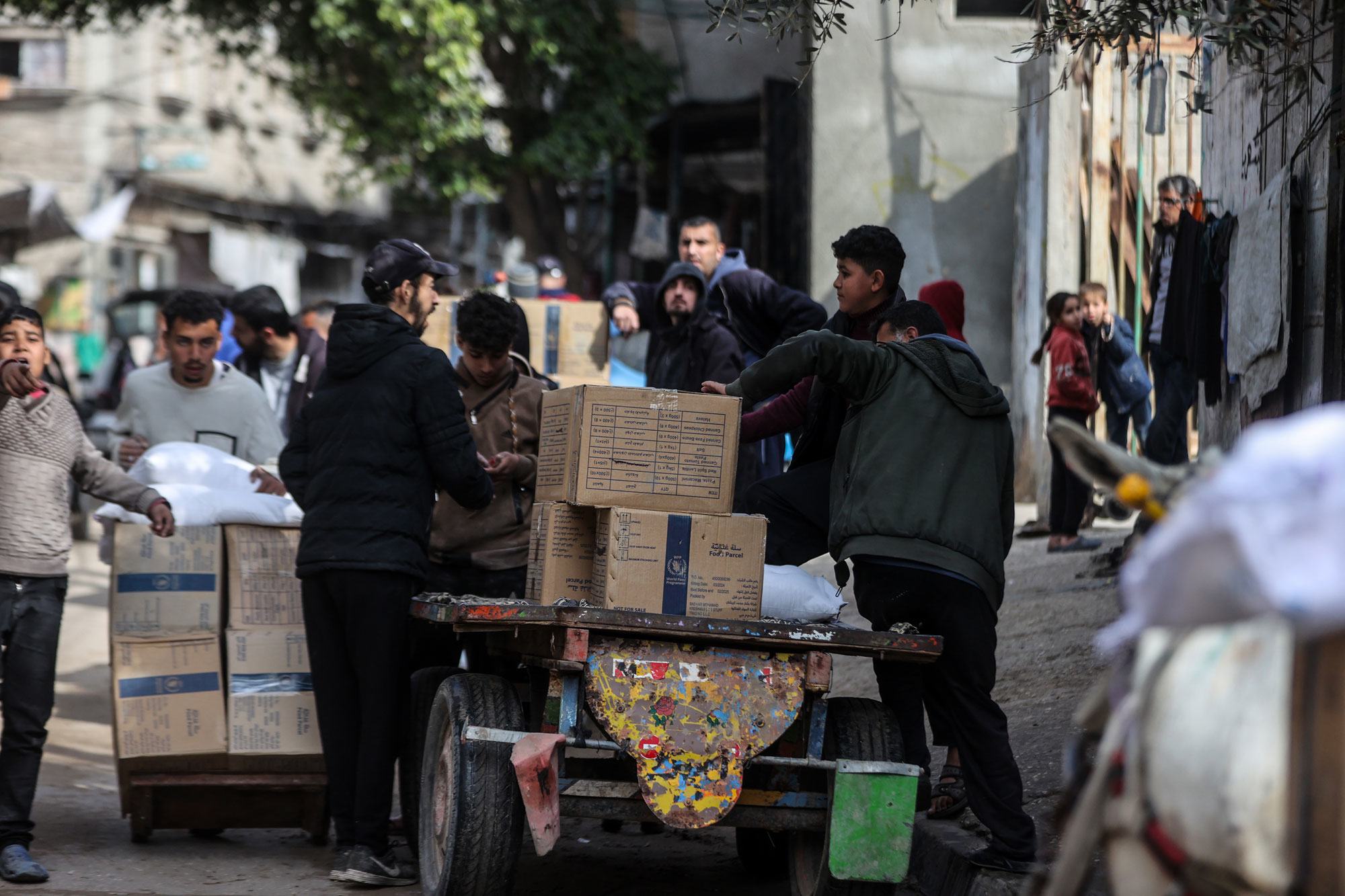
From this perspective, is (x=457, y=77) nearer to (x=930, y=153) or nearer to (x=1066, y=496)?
(x=930, y=153)

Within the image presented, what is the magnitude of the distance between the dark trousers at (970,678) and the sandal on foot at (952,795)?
2.78ft

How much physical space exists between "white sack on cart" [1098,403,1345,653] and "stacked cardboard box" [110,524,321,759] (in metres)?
4.25

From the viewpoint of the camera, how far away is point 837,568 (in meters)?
5.20

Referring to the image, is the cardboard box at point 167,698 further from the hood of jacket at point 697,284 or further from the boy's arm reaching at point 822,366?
the hood of jacket at point 697,284

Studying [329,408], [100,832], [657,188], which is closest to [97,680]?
[100,832]

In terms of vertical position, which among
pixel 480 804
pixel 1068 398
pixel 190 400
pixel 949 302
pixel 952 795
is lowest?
pixel 952 795

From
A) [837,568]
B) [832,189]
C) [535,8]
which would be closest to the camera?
[837,568]

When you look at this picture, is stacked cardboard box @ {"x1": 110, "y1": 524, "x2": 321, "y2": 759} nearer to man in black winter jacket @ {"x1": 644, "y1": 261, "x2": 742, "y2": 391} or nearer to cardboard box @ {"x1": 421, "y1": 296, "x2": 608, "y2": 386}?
man in black winter jacket @ {"x1": 644, "y1": 261, "x2": 742, "y2": 391}

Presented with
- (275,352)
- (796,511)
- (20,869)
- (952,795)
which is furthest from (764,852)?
(275,352)

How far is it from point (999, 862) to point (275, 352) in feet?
16.6

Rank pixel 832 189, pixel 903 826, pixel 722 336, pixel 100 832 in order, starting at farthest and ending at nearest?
pixel 832 189, pixel 722 336, pixel 100 832, pixel 903 826

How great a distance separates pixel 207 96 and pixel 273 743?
99.3 feet

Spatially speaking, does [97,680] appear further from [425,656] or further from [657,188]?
[657,188]

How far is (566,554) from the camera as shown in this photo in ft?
15.7
